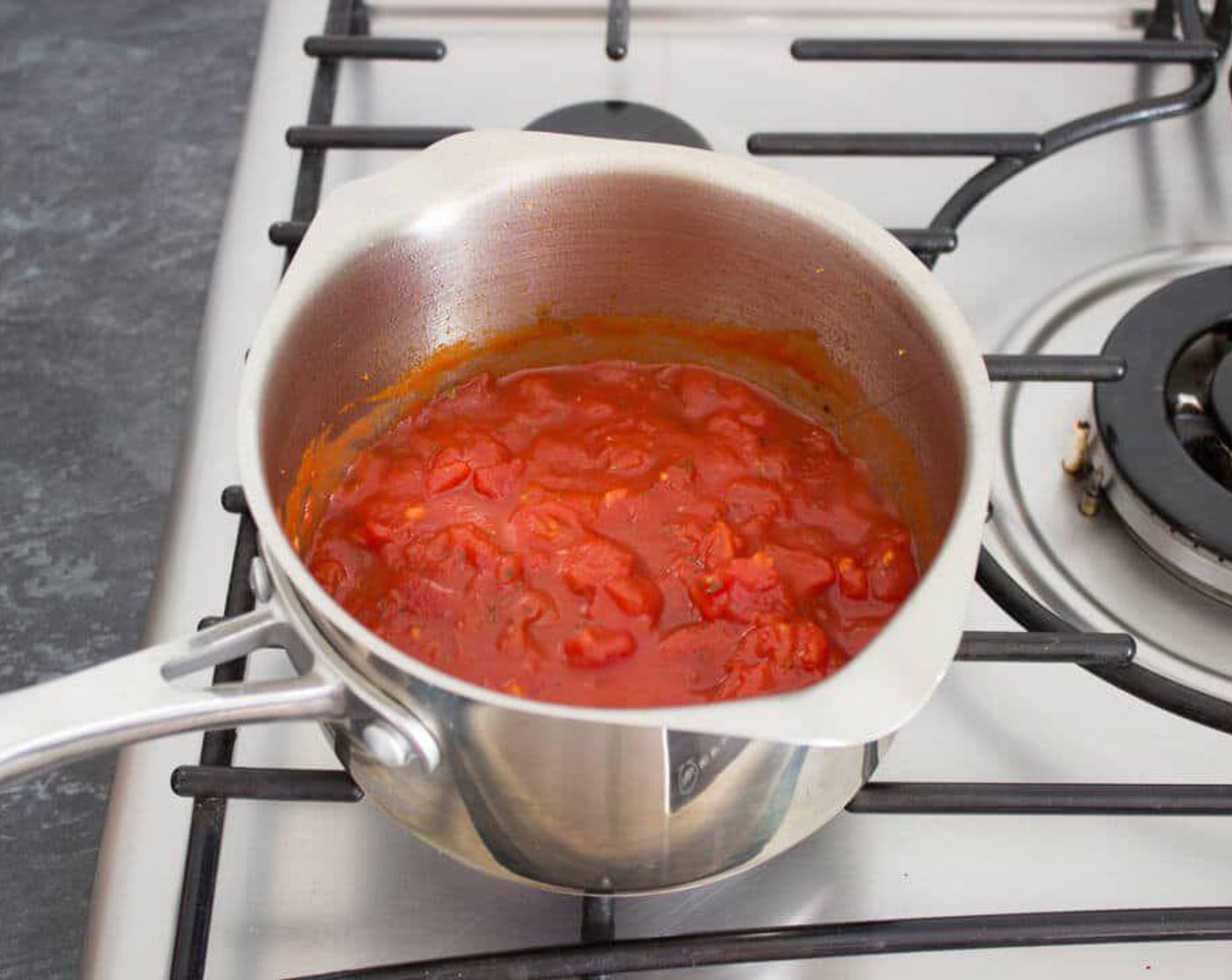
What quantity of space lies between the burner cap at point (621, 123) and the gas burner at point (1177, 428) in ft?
0.97

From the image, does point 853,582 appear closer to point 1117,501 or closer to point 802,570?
point 802,570

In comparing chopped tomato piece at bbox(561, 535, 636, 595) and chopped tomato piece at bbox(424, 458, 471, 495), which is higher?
chopped tomato piece at bbox(424, 458, 471, 495)

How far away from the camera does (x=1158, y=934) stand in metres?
0.64

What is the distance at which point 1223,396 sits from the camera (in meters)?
0.79

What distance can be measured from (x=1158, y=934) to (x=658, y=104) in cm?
61

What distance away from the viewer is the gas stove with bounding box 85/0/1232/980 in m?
0.67

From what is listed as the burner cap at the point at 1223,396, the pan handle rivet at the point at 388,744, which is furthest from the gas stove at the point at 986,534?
the pan handle rivet at the point at 388,744

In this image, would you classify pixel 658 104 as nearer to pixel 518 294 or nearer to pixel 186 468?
pixel 518 294

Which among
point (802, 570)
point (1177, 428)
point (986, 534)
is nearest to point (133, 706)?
point (802, 570)

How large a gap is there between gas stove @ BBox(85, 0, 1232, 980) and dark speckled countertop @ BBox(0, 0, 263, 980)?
5.2 inches

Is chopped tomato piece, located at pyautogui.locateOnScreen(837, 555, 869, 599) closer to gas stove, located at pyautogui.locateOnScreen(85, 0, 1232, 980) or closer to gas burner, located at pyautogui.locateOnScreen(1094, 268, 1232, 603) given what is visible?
gas stove, located at pyautogui.locateOnScreen(85, 0, 1232, 980)

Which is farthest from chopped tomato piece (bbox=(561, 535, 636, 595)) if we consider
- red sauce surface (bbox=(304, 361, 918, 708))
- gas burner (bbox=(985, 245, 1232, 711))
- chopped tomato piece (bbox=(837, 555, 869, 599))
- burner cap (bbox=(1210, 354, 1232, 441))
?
burner cap (bbox=(1210, 354, 1232, 441))

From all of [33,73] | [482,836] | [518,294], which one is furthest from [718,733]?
[33,73]

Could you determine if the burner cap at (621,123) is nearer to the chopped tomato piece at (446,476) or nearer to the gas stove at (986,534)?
the gas stove at (986,534)
